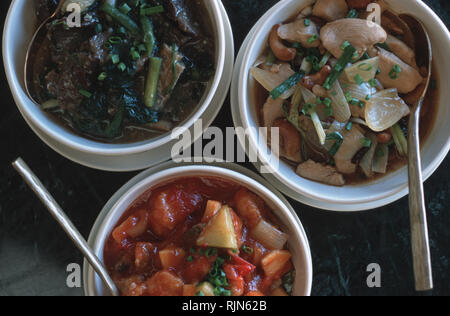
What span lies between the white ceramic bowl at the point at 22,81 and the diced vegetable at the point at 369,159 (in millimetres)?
775

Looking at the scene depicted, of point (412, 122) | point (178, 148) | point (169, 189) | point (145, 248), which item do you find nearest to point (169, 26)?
point (178, 148)

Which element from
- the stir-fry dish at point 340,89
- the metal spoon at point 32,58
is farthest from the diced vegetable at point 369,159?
the metal spoon at point 32,58

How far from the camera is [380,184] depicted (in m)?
2.11

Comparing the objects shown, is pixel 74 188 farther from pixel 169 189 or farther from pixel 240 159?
pixel 240 159

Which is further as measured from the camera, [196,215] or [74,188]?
[74,188]

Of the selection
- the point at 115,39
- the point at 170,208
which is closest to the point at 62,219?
the point at 170,208

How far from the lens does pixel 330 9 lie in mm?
2066

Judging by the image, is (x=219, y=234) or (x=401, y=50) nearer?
(x=219, y=234)

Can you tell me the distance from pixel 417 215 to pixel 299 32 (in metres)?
0.97

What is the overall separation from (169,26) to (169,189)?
750 mm

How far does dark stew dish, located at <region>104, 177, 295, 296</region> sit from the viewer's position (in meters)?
1.91

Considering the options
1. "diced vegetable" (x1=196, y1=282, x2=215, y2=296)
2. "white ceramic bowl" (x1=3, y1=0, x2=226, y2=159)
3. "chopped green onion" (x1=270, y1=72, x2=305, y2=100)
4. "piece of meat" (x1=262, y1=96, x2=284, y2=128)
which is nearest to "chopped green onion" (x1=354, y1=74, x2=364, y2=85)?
"chopped green onion" (x1=270, y1=72, x2=305, y2=100)

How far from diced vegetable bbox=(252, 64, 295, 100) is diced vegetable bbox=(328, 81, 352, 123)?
0.60ft

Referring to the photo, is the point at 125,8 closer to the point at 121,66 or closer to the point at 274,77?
the point at 121,66
